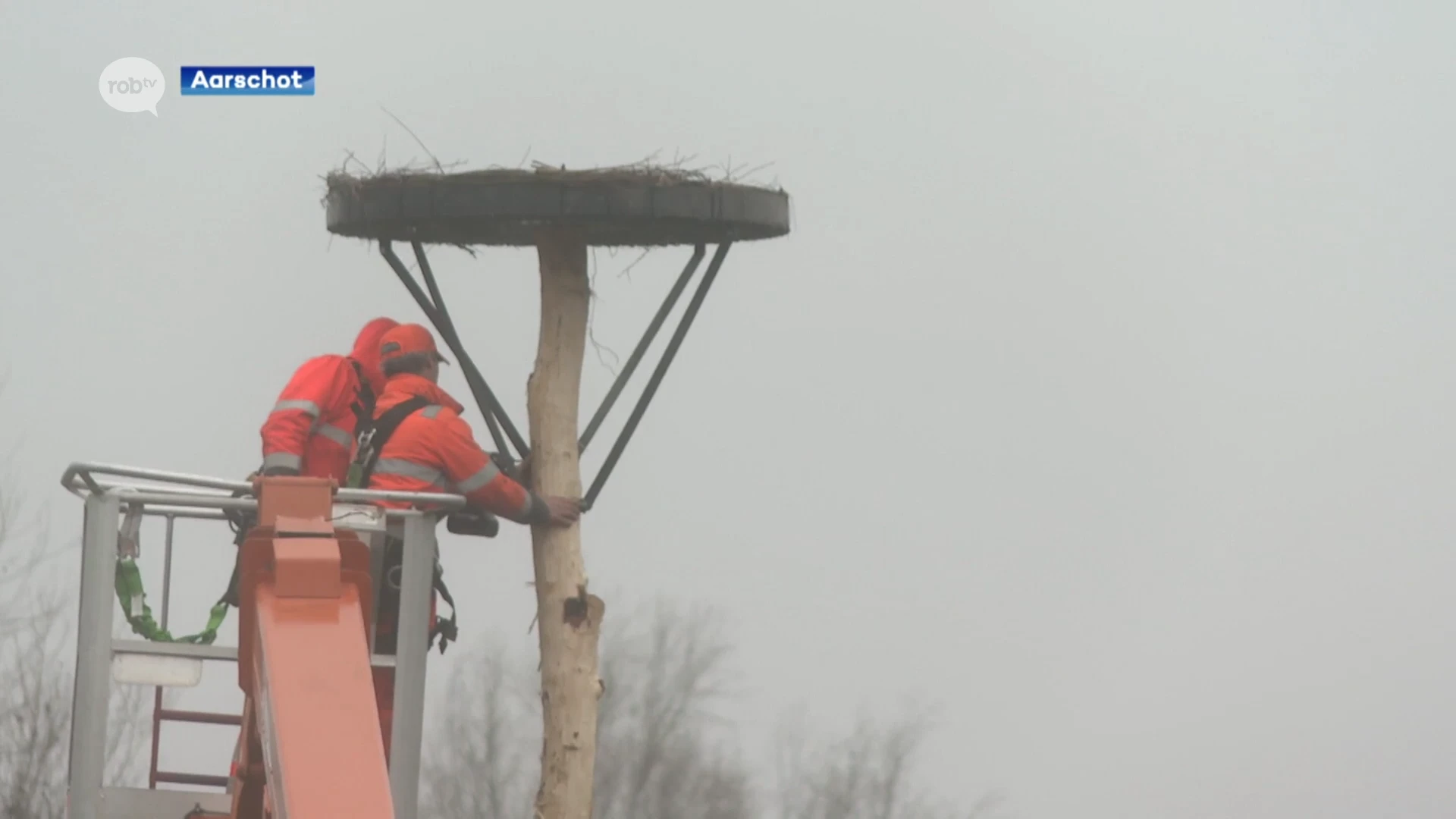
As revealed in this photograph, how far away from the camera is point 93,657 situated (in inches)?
188

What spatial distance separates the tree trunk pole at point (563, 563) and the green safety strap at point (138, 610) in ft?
6.05

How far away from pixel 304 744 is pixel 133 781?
5.61m

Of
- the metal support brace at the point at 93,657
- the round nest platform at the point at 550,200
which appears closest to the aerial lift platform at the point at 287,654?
the metal support brace at the point at 93,657

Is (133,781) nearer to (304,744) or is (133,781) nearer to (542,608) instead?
(542,608)

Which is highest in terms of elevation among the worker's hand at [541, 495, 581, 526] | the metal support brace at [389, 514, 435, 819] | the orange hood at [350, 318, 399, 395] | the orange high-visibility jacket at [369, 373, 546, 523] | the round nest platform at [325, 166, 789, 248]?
the round nest platform at [325, 166, 789, 248]

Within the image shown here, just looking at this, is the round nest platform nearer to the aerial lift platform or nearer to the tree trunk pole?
the tree trunk pole

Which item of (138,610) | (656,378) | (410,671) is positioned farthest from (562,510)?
(138,610)

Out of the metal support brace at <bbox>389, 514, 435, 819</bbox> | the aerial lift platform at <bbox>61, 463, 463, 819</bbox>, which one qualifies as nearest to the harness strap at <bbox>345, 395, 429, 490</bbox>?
the aerial lift platform at <bbox>61, 463, 463, 819</bbox>

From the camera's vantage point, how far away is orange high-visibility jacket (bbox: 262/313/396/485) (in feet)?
21.6

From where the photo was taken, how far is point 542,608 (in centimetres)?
706

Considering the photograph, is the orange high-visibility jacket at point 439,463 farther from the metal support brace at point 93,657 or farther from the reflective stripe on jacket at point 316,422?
the metal support brace at point 93,657

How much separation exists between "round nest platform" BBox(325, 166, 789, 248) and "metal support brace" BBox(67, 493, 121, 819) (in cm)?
185

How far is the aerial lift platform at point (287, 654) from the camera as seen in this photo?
4.22 meters

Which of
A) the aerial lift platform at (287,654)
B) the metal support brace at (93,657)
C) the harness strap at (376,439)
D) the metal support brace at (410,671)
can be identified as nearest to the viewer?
the aerial lift platform at (287,654)
